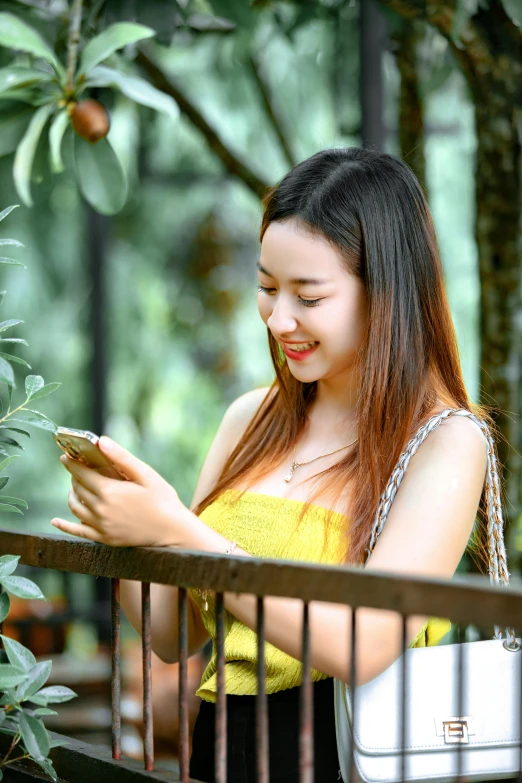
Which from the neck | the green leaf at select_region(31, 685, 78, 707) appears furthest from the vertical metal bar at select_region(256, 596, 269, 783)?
the neck

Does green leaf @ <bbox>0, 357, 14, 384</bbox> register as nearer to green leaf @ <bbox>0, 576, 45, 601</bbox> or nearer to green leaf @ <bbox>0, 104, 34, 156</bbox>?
green leaf @ <bbox>0, 576, 45, 601</bbox>

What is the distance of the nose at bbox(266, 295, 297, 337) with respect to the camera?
1.22m

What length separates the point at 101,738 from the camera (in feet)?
12.0

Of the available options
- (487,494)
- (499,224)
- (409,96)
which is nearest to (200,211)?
(409,96)

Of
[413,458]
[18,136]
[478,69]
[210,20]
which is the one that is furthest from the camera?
[210,20]

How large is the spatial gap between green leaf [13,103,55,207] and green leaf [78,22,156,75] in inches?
3.8

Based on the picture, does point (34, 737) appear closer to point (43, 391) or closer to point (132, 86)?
point (43, 391)

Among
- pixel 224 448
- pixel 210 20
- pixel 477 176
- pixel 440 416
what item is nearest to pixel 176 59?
pixel 210 20

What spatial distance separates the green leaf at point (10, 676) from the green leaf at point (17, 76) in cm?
95

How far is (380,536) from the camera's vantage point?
3.77ft

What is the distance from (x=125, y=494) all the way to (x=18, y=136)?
100cm

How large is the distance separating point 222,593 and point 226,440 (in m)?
0.56

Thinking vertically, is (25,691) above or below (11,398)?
below

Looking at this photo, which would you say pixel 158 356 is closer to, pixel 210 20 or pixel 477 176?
pixel 210 20
